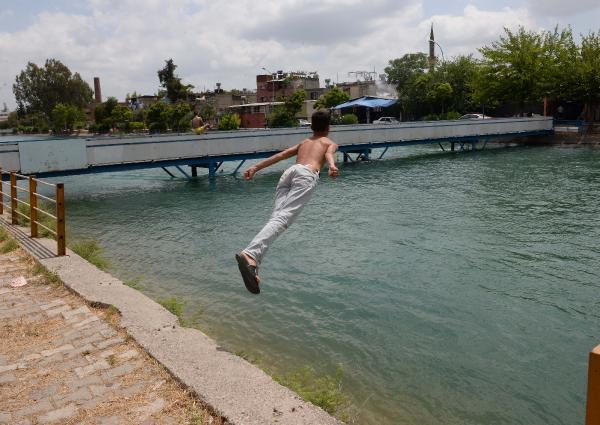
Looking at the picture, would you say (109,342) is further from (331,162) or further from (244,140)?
(244,140)

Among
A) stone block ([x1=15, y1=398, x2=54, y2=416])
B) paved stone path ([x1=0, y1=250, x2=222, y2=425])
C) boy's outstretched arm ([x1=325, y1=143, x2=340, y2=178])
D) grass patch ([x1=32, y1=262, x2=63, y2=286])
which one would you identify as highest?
boy's outstretched arm ([x1=325, y1=143, x2=340, y2=178])

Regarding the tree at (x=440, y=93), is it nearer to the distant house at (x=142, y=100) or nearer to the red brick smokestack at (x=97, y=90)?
the distant house at (x=142, y=100)

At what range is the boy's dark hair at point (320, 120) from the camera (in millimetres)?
5375

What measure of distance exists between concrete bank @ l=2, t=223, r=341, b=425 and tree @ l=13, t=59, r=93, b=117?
102m

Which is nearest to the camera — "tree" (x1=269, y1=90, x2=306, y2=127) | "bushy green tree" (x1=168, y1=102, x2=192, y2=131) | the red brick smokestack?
"tree" (x1=269, y1=90, x2=306, y2=127)

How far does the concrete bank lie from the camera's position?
3.72 metres

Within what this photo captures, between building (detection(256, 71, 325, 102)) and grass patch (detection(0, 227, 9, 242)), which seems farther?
building (detection(256, 71, 325, 102))

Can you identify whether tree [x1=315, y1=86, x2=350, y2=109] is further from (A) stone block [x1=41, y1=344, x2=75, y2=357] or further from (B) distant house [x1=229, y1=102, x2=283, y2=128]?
(A) stone block [x1=41, y1=344, x2=75, y2=357]

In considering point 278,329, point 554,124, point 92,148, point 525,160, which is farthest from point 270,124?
point 278,329

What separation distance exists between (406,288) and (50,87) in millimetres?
103462

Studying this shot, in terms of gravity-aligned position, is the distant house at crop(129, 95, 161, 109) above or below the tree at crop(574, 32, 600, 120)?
above

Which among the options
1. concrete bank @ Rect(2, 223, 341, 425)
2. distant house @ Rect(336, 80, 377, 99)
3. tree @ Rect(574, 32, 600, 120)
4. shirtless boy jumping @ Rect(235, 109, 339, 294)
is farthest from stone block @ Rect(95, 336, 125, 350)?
distant house @ Rect(336, 80, 377, 99)

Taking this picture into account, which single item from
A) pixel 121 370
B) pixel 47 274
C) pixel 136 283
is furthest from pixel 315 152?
pixel 136 283

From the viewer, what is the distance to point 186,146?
23.9 meters
